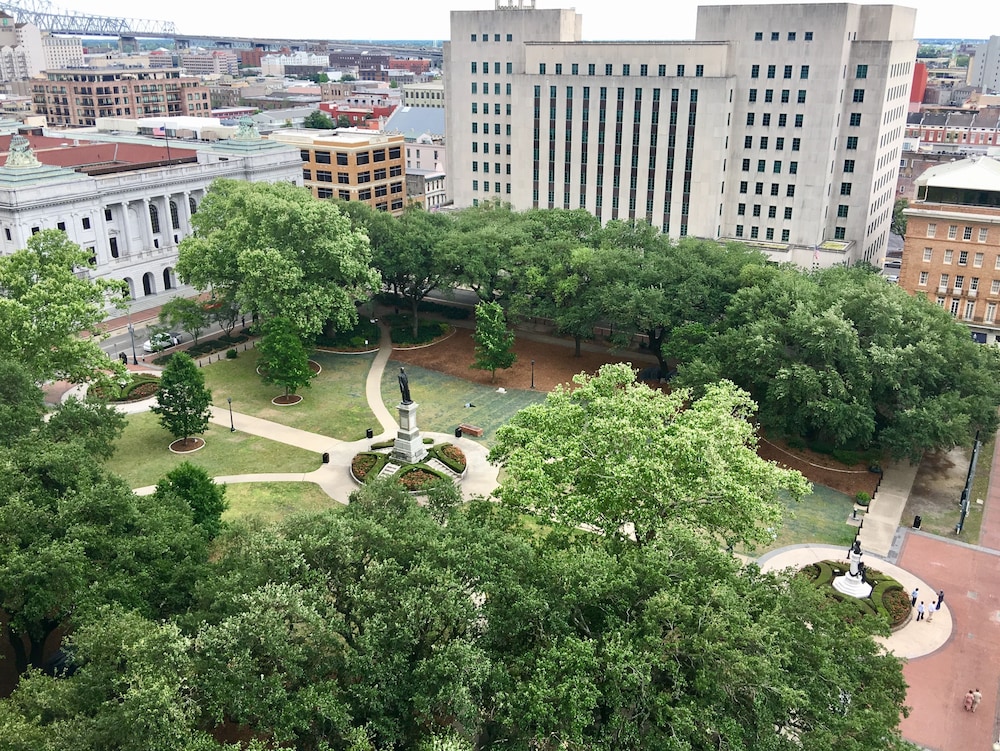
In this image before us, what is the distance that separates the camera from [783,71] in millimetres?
98312

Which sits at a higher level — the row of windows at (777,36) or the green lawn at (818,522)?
the row of windows at (777,36)

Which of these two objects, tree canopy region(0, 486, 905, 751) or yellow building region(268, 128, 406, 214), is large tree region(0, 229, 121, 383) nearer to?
tree canopy region(0, 486, 905, 751)

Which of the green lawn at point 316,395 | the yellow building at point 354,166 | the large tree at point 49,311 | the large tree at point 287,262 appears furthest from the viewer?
the yellow building at point 354,166

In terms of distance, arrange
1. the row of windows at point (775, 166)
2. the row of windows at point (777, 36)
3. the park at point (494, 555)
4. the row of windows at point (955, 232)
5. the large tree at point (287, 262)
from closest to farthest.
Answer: the park at point (494, 555) → the large tree at point (287, 262) → the row of windows at point (955, 232) → the row of windows at point (777, 36) → the row of windows at point (775, 166)

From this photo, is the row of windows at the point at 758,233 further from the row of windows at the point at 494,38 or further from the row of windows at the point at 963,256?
the row of windows at the point at 494,38

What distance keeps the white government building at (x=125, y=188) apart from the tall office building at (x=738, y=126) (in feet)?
126

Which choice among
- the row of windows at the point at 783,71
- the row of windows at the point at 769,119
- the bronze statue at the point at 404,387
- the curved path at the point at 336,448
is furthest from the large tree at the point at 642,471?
the row of windows at the point at 783,71

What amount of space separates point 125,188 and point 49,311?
47175 mm

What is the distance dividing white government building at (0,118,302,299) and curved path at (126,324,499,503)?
111 feet

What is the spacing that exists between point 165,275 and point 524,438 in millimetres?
78864

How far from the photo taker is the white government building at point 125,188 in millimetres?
85250

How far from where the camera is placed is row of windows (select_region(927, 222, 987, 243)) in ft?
277

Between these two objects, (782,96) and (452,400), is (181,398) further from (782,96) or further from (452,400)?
(782,96)

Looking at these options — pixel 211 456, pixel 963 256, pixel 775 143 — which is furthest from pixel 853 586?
pixel 775 143
